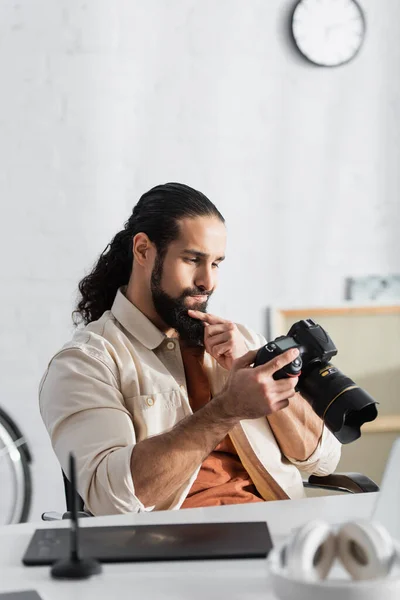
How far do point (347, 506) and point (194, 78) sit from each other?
184 cm

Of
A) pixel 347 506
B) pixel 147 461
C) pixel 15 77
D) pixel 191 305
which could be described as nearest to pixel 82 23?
pixel 15 77

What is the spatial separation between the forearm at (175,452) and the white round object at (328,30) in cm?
175

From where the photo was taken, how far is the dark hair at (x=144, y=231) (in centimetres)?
180

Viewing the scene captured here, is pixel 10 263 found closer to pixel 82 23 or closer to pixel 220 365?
pixel 82 23

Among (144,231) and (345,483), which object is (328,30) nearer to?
(144,231)

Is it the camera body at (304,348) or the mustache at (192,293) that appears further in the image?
the mustache at (192,293)

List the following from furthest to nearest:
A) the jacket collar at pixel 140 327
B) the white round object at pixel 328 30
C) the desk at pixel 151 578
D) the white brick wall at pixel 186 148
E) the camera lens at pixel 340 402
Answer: the white round object at pixel 328 30
the white brick wall at pixel 186 148
the jacket collar at pixel 140 327
the camera lens at pixel 340 402
the desk at pixel 151 578

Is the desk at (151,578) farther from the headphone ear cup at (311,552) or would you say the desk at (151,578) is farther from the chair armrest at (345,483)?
the chair armrest at (345,483)

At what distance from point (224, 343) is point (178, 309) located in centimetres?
14

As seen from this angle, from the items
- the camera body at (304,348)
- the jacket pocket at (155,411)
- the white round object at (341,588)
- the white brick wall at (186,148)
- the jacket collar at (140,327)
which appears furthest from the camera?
the white brick wall at (186,148)

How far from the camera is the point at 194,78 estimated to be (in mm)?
2779

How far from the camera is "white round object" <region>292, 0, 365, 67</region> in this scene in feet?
9.30

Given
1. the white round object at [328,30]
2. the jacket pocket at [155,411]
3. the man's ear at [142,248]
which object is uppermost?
the white round object at [328,30]

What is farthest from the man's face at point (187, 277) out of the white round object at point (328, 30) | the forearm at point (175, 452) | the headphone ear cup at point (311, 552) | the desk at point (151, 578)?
the white round object at point (328, 30)
